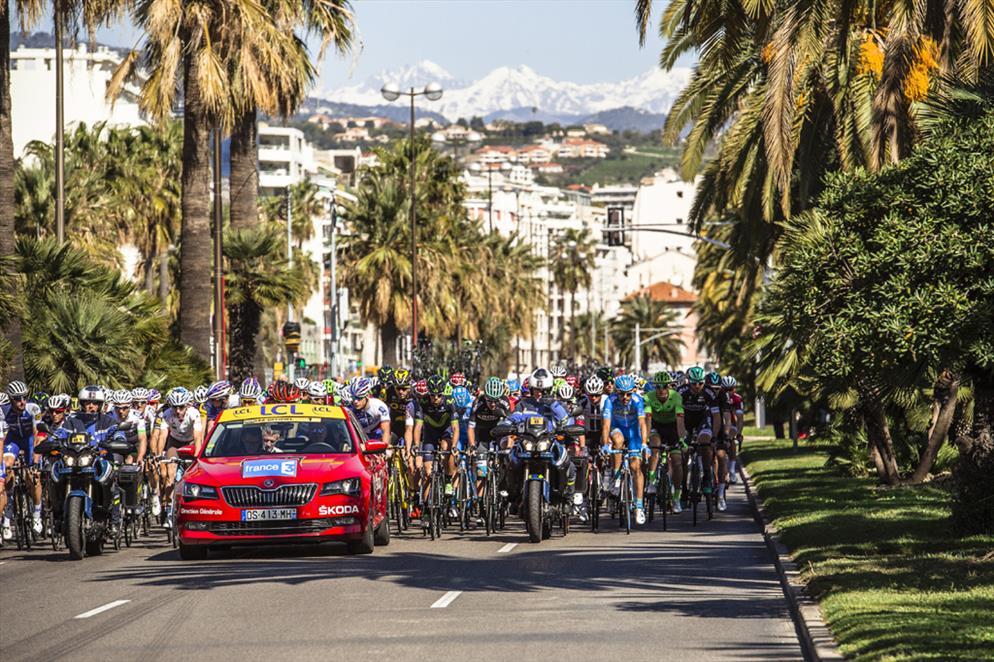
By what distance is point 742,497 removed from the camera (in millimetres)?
31812

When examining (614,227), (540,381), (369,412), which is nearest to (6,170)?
(369,412)

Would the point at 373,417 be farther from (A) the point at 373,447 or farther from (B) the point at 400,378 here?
(A) the point at 373,447

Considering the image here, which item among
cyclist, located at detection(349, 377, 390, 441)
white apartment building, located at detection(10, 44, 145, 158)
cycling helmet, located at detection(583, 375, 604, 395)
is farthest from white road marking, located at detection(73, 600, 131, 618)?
white apartment building, located at detection(10, 44, 145, 158)

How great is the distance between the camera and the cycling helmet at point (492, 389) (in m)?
23.4

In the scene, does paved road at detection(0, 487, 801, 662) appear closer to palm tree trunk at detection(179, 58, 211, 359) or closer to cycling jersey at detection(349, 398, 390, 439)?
cycling jersey at detection(349, 398, 390, 439)

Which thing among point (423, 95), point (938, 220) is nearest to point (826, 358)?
point (938, 220)

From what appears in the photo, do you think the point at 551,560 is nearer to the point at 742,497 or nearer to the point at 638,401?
the point at 638,401

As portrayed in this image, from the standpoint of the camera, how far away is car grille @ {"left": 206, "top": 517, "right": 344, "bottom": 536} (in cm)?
1886

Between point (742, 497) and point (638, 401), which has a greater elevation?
point (638, 401)

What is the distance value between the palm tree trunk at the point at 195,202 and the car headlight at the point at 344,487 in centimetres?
1692

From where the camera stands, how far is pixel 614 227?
50688 mm

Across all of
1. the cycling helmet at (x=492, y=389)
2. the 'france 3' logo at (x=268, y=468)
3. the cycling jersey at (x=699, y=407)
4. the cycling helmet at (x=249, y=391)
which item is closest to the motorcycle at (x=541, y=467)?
the cycling helmet at (x=492, y=389)

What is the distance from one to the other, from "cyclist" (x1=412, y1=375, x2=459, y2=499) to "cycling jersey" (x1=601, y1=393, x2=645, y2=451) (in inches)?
80.7

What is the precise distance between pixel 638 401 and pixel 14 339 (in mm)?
10394
